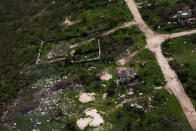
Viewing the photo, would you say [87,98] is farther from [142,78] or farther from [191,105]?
[191,105]

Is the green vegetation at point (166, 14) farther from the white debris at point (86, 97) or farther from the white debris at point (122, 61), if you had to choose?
the white debris at point (86, 97)

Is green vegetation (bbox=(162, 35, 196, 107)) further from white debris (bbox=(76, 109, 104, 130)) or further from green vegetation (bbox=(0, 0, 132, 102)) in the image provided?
white debris (bbox=(76, 109, 104, 130))

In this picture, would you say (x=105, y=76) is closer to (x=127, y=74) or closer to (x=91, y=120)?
(x=127, y=74)

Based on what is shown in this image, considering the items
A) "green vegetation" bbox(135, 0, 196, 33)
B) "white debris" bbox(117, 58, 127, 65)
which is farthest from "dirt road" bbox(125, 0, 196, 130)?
"white debris" bbox(117, 58, 127, 65)

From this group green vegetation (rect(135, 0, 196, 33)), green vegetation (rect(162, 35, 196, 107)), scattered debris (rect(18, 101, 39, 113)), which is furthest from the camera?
green vegetation (rect(135, 0, 196, 33))

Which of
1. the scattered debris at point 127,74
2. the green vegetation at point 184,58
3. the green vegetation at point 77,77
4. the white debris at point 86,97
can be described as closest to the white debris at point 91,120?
the green vegetation at point 77,77

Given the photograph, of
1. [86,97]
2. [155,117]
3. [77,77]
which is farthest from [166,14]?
[86,97]
